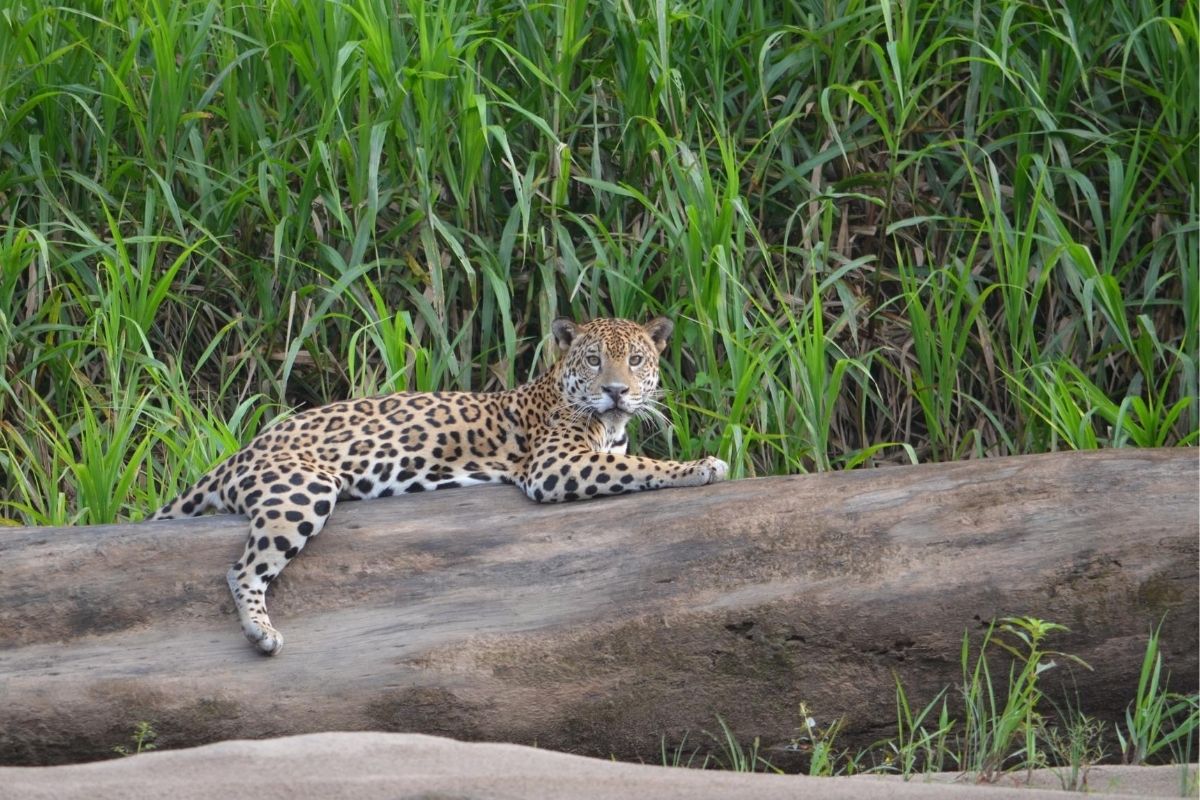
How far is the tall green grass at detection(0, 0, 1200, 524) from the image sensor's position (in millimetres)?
6332

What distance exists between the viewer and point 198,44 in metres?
7.03

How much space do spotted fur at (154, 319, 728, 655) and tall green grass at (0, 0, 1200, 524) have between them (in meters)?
0.58

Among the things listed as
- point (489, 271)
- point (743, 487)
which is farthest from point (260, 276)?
point (743, 487)

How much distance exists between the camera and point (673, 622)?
14.8 ft

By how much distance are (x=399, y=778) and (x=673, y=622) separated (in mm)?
1487

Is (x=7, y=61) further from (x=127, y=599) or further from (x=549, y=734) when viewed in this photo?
(x=549, y=734)

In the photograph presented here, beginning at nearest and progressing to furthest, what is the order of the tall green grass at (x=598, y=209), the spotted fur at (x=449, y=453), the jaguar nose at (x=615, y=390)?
1. the spotted fur at (x=449, y=453)
2. the jaguar nose at (x=615, y=390)
3. the tall green grass at (x=598, y=209)

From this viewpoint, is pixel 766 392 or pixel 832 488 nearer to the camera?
pixel 832 488

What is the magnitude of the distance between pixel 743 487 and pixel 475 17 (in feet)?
10.9

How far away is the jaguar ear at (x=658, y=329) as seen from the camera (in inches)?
227

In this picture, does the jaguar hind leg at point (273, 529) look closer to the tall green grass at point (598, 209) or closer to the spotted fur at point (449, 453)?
the spotted fur at point (449, 453)

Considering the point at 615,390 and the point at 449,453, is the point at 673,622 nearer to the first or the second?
the point at 615,390

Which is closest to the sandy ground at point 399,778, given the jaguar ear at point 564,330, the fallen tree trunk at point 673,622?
the fallen tree trunk at point 673,622

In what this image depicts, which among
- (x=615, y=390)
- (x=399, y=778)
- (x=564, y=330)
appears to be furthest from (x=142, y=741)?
(x=564, y=330)
